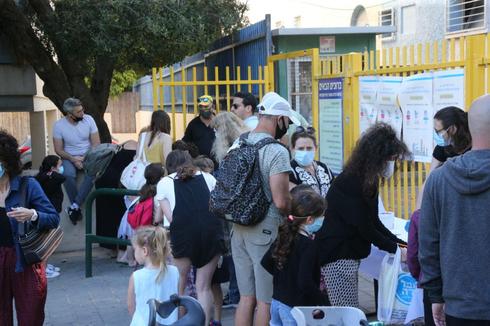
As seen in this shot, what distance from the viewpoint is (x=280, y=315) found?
4.15 m

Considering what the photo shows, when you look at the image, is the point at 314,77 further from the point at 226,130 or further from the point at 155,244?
the point at 155,244

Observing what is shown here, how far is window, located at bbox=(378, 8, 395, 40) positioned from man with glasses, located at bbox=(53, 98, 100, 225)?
32.1 ft

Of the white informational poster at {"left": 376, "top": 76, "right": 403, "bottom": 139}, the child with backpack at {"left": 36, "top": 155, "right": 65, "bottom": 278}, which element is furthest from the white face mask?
the child with backpack at {"left": 36, "top": 155, "right": 65, "bottom": 278}

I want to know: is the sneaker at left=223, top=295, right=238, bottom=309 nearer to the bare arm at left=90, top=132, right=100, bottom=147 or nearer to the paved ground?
the paved ground

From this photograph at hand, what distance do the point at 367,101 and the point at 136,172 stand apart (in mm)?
2586

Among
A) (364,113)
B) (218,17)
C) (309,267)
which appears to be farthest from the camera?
(218,17)

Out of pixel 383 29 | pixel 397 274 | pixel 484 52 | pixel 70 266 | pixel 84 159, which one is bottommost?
pixel 70 266

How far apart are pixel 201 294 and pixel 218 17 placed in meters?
6.45

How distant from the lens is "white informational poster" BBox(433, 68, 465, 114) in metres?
5.58

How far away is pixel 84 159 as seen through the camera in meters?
8.46

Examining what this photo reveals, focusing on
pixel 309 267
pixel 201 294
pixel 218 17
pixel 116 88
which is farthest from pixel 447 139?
pixel 116 88

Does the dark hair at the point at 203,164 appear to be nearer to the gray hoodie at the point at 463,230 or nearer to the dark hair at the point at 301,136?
the dark hair at the point at 301,136

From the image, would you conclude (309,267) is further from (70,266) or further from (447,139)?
(70,266)

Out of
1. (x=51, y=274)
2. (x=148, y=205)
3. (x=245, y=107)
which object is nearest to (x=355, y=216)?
(x=148, y=205)
